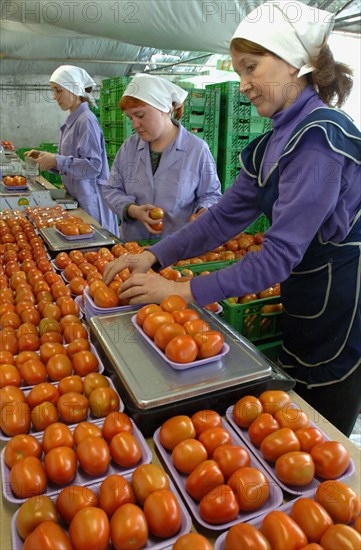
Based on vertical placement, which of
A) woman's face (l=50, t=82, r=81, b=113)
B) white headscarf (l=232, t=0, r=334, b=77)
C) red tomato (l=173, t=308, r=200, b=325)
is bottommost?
red tomato (l=173, t=308, r=200, b=325)

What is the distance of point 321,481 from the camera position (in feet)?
3.81

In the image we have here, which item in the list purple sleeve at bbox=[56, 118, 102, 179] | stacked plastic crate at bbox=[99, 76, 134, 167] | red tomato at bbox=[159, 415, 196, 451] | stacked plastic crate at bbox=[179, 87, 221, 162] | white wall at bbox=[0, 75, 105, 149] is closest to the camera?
red tomato at bbox=[159, 415, 196, 451]

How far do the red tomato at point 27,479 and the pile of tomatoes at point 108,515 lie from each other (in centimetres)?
5

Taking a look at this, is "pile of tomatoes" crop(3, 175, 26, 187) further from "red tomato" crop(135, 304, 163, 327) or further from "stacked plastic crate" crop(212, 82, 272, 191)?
"red tomato" crop(135, 304, 163, 327)

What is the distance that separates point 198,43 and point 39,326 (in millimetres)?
3840

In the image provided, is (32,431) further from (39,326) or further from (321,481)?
(321,481)

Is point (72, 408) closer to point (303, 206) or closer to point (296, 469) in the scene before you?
point (296, 469)

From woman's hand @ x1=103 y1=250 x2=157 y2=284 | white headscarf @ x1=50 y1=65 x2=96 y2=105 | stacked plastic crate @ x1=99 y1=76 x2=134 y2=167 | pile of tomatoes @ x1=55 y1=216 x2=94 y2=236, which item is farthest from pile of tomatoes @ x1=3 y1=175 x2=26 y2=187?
woman's hand @ x1=103 y1=250 x2=157 y2=284

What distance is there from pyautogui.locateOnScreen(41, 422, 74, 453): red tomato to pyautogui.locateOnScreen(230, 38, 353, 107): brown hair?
1.43 meters

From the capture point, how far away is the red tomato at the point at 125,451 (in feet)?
3.85

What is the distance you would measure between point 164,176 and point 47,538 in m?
2.73

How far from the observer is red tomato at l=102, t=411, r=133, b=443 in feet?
4.09

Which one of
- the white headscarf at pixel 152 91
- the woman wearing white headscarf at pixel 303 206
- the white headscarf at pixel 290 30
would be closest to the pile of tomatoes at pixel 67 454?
the woman wearing white headscarf at pixel 303 206

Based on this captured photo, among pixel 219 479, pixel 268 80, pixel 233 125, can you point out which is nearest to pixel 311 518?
pixel 219 479
